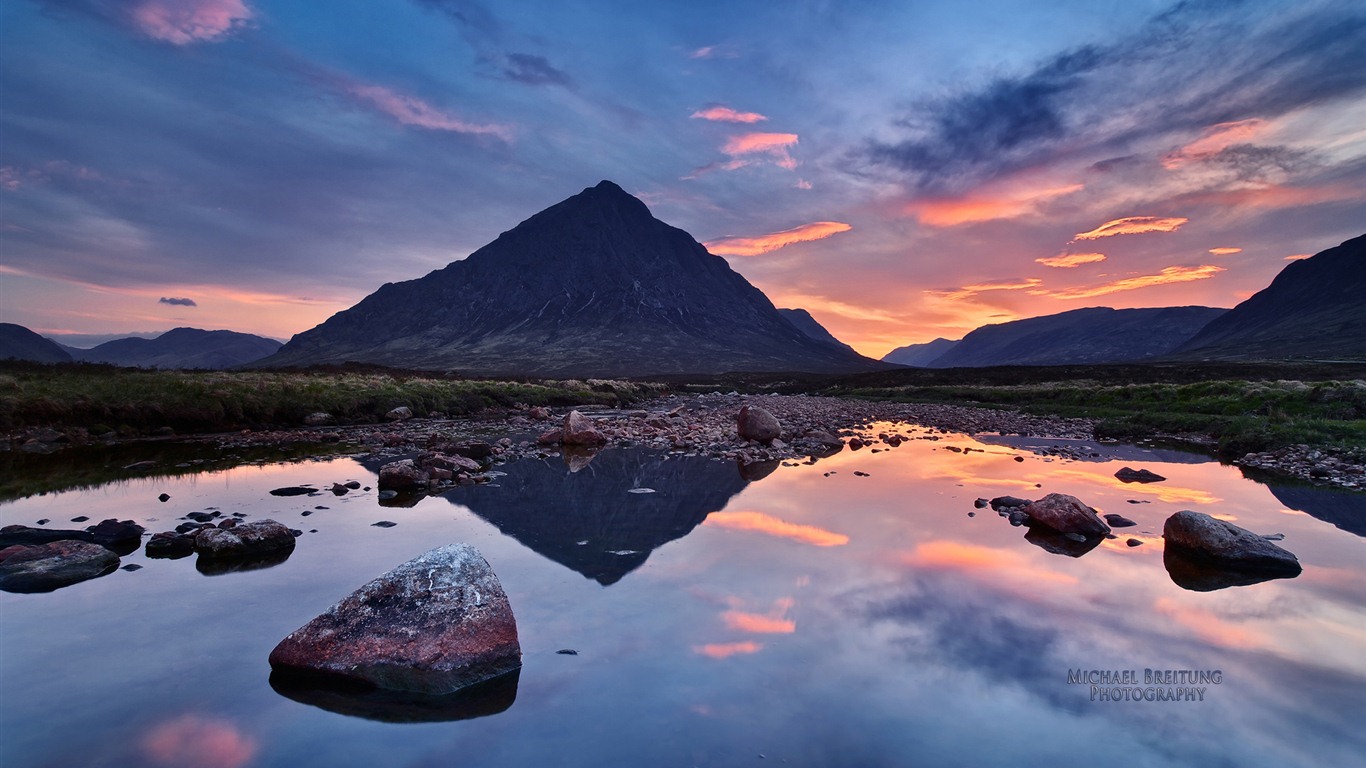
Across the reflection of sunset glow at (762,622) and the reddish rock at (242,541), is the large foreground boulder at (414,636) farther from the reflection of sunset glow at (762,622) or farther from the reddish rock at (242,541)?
the reddish rock at (242,541)

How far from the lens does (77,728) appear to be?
529cm

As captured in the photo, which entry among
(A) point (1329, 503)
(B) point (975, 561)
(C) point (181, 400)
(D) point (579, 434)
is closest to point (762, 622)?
(B) point (975, 561)

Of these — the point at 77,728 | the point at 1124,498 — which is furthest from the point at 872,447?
the point at 77,728

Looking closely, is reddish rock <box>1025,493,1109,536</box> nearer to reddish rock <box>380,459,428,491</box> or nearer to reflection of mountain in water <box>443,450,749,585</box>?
reflection of mountain in water <box>443,450,749,585</box>

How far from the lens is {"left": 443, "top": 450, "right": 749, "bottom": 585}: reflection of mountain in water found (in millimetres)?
10664

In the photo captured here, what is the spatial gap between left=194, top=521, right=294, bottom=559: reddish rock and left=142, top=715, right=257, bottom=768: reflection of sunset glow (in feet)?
17.6

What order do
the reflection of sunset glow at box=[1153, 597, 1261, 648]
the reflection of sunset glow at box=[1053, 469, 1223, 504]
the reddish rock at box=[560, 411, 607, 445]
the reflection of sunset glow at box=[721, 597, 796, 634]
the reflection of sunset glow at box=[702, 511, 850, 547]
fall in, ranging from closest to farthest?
the reflection of sunset glow at box=[1153, 597, 1261, 648], the reflection of sunset glow at box=[721, 597, 796, 634], the reflection of sunset glow at box=[702, 511, 850, 547], the reflection of sunset glow at box=[1053, 469, 1223, 504], the reddish rock at box=[560, 411, 607, 445]

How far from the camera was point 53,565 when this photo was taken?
29.0 feet

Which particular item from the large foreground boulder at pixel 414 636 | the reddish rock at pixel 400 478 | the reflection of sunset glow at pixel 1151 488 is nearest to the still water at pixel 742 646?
the large foreground boulder at pixel 414 636

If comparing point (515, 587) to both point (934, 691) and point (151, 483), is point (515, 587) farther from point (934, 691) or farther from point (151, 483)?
point (151, 483)

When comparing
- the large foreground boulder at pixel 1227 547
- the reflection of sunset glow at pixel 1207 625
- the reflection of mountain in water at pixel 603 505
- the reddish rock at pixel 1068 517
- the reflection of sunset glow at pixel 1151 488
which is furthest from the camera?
the reflection of sunset glow at pixel 1151 488

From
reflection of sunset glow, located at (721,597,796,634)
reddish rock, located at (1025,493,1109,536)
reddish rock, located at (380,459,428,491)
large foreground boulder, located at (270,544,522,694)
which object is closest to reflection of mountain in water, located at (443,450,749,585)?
reddish rock, located at (380,459,428,491)

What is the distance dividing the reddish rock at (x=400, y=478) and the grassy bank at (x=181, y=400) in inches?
701

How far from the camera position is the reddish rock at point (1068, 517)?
11.4m
